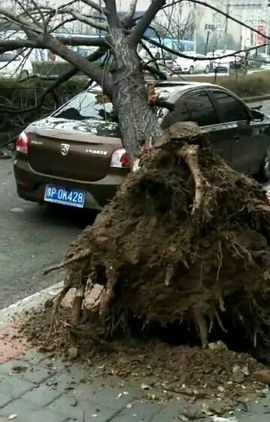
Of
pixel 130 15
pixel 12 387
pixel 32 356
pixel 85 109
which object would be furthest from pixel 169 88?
pixel 12 387

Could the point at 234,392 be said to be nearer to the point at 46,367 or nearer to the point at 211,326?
the point at 211,326

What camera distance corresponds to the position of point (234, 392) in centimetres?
341

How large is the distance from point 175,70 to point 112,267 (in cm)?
464

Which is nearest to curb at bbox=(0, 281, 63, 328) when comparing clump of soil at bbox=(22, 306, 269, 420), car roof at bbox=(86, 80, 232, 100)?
clump of soil at bbox=(22, 306, 269, 420)

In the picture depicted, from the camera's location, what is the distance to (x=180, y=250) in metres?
3.60

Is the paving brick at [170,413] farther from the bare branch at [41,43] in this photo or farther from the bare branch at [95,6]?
the bare branch at [95,6]

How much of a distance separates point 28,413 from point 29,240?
356 cm

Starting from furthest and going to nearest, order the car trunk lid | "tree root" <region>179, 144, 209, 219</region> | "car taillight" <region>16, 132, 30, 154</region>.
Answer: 1. "car taillight" <region>16, 132, 30, 154</region>
2. the car trunk lid
3. "tree root" <region>179, 144, 209, 219</region>

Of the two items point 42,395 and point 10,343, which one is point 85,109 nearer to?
point 10,343

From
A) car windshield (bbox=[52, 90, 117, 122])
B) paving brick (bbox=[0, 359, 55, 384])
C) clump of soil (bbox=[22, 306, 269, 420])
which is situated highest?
car windshield (bbox=[52, 90, 117, 122])

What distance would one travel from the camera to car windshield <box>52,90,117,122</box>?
752 cm

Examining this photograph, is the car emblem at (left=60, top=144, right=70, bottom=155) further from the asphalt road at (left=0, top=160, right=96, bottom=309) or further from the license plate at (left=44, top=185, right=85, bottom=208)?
the asphalt road at (left=0, top=160, right=96, bottom=309)

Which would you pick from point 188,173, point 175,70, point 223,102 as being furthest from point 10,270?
point 223,102

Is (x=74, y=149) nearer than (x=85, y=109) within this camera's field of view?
Yes
